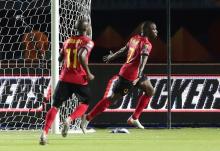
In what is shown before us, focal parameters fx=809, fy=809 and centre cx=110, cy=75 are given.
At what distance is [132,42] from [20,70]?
326 centimetres

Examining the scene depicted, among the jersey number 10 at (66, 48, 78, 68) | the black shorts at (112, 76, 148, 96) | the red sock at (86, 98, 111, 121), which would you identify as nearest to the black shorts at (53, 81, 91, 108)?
the jersey number 10 at (66, 48, 78, 68)

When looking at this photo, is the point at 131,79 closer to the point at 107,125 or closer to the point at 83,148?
the point at 107,125

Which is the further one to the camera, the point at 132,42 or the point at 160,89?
the point at 160,89

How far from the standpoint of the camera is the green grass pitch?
10.7 metres

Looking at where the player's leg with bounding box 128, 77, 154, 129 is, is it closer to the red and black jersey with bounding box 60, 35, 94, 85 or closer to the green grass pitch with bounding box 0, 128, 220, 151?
the green grass pitch with bounding box 0, 128, 220, 151

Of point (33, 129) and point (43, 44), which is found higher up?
point (43, 44)

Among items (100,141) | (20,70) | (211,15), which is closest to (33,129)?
(20,70)

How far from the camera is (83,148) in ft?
34.9

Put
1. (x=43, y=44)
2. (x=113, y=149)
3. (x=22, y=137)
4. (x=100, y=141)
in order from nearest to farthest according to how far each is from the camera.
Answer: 1. (x=113, y=149)
2. (x=100, y=141)
3. (x=22, y=137)
4. (x=43, y=44)

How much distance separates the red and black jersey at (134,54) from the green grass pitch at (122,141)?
1067 mm

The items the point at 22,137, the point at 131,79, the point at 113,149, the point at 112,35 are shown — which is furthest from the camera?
the point at 112,35

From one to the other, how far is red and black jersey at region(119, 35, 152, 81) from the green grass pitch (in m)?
1.07

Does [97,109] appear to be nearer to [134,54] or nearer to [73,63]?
[134,54]

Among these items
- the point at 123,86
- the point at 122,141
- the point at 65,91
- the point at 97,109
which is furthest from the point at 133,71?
the point at 65,91
